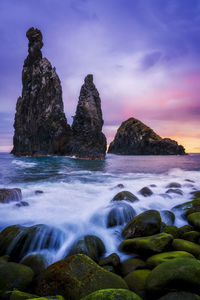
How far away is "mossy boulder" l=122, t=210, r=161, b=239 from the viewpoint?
4543 mm

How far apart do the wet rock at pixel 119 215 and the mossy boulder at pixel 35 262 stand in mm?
2390

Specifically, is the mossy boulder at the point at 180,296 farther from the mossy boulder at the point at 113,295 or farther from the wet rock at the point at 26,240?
the wet rock at the point at 26,240

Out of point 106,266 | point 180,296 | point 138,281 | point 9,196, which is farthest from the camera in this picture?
point 9,196

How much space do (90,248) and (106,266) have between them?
70 centimetres

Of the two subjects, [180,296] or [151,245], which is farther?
[151,245]

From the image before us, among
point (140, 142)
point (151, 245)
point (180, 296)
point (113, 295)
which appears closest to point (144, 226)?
point (151, 245)

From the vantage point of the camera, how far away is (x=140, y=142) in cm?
13988

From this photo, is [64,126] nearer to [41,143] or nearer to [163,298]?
[41,143]

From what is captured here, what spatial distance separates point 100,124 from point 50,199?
6612 centimetres

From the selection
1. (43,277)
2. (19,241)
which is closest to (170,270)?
(43,277)

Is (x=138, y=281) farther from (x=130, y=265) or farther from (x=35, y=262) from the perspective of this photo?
(x=35, y=262)

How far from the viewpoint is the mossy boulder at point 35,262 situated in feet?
11.6

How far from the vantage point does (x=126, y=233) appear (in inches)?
191

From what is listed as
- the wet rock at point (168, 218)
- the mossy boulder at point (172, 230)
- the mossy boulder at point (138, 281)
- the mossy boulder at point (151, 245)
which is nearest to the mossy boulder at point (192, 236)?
the mossy boulder at point (172, 230)
